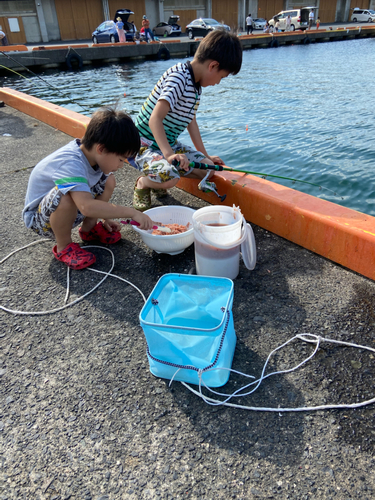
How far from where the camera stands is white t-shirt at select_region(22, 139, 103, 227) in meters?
2.13

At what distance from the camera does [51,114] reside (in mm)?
5746

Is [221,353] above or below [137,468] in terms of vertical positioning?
above

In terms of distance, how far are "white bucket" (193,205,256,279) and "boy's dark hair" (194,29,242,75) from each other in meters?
1.14

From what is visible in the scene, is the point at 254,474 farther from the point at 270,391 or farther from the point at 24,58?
the point at 24,58

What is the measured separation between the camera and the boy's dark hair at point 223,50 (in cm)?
255

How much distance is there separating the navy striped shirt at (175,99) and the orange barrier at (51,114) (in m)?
2.01

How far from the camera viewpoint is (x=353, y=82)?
34.2 feet

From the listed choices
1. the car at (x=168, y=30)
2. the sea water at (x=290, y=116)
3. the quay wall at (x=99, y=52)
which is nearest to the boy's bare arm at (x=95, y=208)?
the sea water at (x=290, y=116)

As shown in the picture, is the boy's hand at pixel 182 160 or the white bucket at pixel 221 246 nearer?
the white bucket at pixel 221 246

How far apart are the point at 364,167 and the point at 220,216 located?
3.46 meters

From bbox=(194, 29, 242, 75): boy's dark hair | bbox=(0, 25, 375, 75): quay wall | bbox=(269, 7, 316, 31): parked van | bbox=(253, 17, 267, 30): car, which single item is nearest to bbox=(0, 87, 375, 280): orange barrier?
bbox=(194, 29, 242, 75): boy's dark hair

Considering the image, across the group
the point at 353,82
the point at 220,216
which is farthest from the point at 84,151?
the point at 353,82

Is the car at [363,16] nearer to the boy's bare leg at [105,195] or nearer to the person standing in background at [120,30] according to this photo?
the person standing in background at [120,30]

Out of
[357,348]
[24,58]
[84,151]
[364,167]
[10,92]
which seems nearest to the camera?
[357,348]
